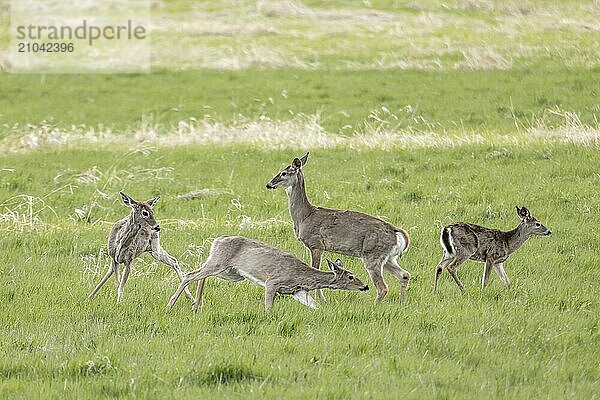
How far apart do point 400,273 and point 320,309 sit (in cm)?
130

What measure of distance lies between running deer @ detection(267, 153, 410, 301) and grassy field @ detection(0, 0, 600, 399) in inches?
12.9

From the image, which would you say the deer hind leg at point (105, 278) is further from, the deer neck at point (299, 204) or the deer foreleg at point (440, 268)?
the deer foreleg at point (440, 268)

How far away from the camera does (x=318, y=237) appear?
11.8 metres

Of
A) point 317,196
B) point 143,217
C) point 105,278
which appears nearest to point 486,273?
point 143,217

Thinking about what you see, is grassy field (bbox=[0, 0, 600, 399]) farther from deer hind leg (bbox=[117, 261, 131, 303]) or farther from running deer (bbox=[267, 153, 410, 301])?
running deer (bbox=[267, 153, 410, 301])

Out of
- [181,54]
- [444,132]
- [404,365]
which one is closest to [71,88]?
[181,54]

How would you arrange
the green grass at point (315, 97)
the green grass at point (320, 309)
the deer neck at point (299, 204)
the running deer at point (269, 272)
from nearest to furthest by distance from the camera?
the green grass at point (320, 309) < the running deer at point (269, 272) < the deer neck at point (299, 204) < the green grass at point (315, 97)

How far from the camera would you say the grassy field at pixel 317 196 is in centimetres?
837

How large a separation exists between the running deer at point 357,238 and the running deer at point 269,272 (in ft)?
2.09

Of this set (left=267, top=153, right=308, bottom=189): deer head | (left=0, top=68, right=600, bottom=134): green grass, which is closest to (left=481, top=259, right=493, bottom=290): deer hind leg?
(left=267, top=153, right=308, bottom=189): deer head

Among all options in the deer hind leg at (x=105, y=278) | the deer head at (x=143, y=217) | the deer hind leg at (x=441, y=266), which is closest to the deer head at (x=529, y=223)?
the deer hind leg at (x=441, y=266)

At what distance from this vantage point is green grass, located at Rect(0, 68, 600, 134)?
2339cm

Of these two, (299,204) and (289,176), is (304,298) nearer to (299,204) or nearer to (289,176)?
(299,204)

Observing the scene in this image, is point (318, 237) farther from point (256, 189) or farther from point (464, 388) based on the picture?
point (256, 189)
